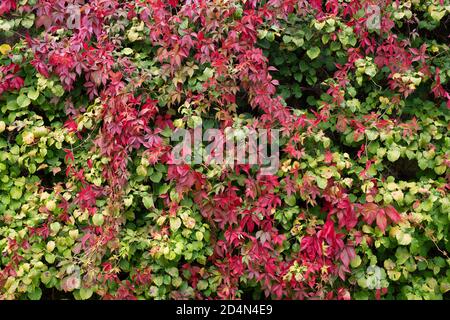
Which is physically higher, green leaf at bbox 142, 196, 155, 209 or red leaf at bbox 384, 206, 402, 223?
green leaf at bbox 142, 196, 155, 209

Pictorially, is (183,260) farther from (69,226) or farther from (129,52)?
(129,52)

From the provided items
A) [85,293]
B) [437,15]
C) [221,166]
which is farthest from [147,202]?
[437,15]

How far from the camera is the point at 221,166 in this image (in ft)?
8.93

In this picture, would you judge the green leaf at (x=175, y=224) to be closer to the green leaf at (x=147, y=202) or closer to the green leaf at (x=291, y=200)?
the green leaf at (x=147, y=202)

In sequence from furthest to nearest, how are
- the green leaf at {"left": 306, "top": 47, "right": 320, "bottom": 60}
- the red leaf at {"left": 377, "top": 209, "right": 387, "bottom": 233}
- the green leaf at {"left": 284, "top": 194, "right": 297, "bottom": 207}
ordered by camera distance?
the green leaf at {"left": 306, "top": 47, "right": 320, "bottom": 60}
the green leaf at {"left": 284, "top": 194, "right": 297, "bottom": 207}
the red leaf at {"left": 377, "top": 209, "right": 387, "bottom": 233}

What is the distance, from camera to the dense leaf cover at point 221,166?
2.76 m

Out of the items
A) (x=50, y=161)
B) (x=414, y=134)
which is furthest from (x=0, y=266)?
(x=414, y=134)

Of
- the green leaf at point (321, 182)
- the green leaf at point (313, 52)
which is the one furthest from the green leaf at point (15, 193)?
the green leaf at point (313, 52)

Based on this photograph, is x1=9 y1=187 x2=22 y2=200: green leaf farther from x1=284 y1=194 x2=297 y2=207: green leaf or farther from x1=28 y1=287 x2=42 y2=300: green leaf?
x1=284 y1=194 x2=297 y2=207: green leaf

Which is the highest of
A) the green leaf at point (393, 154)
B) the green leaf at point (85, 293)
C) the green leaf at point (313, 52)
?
the green leaf at point (313, 52)

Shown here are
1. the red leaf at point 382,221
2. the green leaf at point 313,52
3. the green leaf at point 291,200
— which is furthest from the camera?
the green leaf at point 313,52

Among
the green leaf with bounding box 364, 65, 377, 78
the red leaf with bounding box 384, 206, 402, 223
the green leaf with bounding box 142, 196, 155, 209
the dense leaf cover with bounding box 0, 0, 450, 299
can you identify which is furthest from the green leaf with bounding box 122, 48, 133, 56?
the red leaf with bounding box 384, 206, 402, 223

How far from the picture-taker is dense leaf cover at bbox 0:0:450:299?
276cm

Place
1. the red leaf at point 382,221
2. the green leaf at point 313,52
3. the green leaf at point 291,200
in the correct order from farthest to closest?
the green leaf at point 313,52 < the green leaf at point 291,200 < the red leaf at point 382,221
